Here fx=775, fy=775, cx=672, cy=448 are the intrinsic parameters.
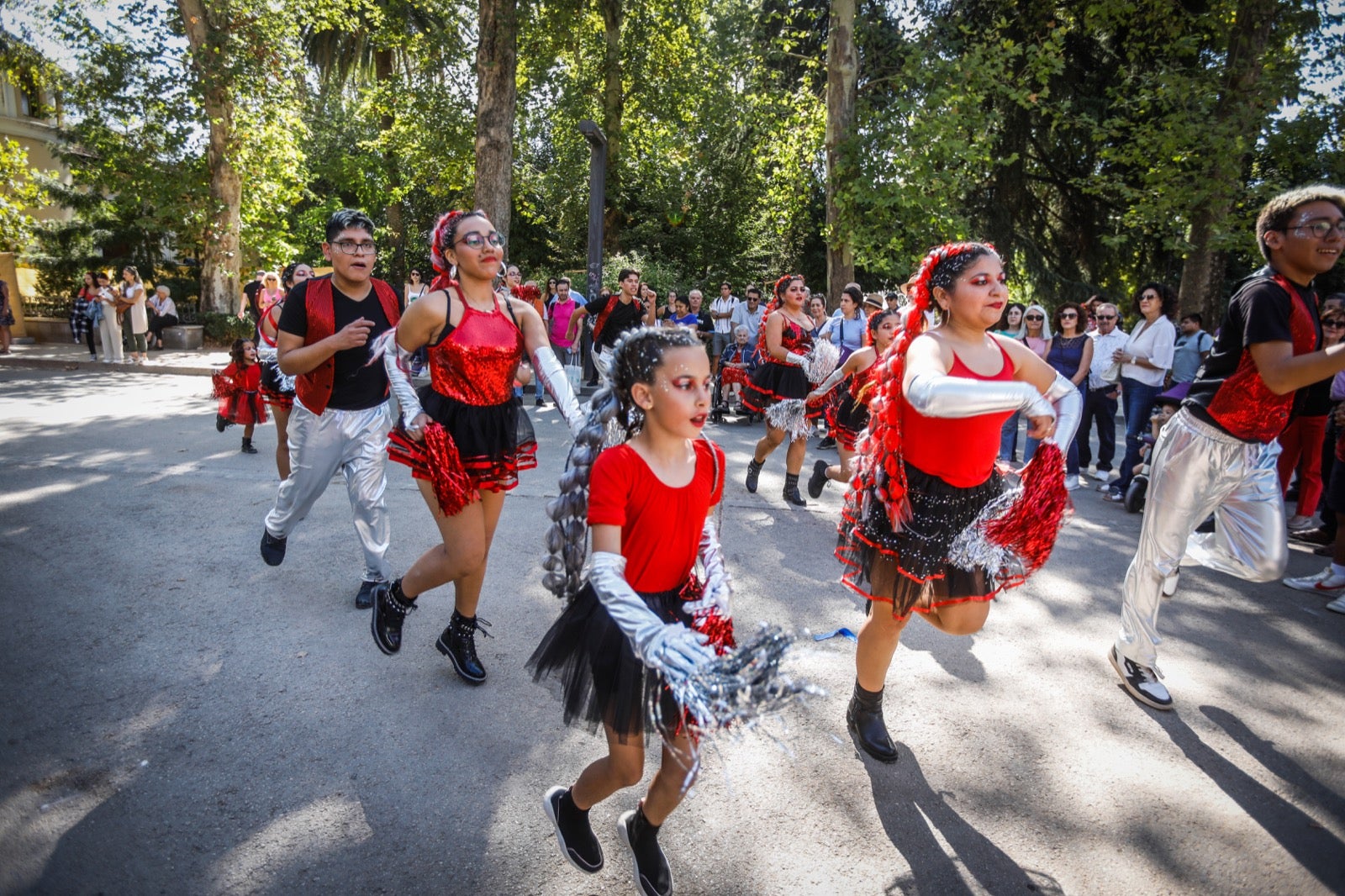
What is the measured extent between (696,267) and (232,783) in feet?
74.8

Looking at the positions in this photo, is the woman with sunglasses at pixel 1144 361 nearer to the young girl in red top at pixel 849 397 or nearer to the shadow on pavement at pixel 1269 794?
the young girl in red top at pixel 849 397

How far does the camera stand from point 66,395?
37.3ft

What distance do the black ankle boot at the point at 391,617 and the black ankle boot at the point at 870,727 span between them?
2.08 metres

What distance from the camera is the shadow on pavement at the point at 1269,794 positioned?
2.60 meters

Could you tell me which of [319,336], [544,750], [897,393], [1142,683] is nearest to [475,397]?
[319,336]

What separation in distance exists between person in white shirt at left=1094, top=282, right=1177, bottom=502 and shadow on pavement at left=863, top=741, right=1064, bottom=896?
590 centimetres

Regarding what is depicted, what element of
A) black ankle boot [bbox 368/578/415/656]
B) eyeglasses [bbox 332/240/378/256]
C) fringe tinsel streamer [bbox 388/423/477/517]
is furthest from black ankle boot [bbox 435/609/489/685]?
eyeglasses [bbox 332/240/378/256]

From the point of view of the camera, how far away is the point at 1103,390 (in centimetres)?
817

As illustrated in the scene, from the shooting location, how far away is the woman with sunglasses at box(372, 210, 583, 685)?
11.1 ft

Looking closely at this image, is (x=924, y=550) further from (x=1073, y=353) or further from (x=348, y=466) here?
(x=1073, y=353)

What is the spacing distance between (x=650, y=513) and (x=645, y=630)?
0.43 metres

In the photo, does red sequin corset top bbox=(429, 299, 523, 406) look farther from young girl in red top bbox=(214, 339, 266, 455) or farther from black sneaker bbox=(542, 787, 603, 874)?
young girl in red top bbox=(214, 339, 266, 455)

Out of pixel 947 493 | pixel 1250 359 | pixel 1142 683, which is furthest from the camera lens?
pixel 1142 683

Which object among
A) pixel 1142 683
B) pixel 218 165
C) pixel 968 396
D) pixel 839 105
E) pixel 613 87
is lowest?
pixel 1142 683
